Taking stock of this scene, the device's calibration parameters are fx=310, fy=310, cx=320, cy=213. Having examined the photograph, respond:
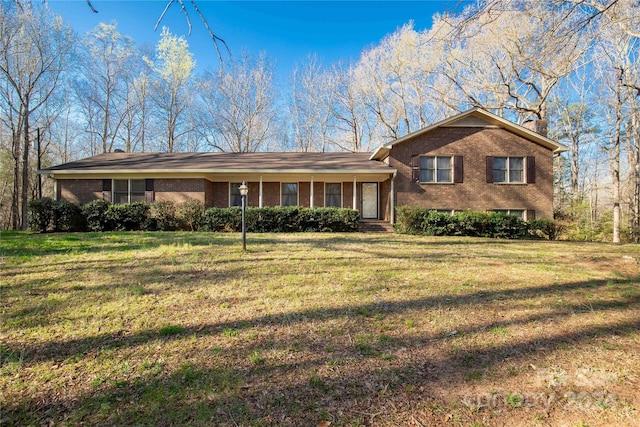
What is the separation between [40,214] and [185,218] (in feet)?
17.0

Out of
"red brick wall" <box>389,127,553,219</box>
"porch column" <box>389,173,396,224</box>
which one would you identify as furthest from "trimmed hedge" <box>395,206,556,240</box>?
"red brick wall" <box>389,127,553,219</box>

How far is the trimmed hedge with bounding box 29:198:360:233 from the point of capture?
12109 millimetres

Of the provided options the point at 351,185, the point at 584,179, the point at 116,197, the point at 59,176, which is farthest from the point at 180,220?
the point at 584,179

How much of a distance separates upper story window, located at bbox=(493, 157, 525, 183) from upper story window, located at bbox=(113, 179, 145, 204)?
16329 millimetres

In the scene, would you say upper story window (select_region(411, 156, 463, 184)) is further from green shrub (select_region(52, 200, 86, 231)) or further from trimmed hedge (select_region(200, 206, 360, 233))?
green shrub (select_region(52, 200, 86, 231))

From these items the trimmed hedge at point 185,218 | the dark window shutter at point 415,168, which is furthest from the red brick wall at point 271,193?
the dark window shutter at point 415,168

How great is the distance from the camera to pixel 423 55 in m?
22.0

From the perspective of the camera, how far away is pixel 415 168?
1384 cm

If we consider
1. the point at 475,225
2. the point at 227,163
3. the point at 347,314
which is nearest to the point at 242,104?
the point at 227,163

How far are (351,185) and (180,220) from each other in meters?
7.97

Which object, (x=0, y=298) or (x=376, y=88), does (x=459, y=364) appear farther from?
(x=376, y=88)

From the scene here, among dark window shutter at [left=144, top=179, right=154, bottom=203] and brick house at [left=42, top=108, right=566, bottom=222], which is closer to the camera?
brick house at [left=42, top=108, right=566, bottom=222]

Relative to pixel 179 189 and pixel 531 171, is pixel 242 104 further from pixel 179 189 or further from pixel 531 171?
pixel 531 171

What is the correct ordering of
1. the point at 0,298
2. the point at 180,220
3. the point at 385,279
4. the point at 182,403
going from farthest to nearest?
the point at 180,220 < the point at 385,279 < the point at 0,298 < the point at 182,403
